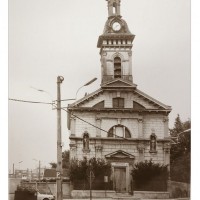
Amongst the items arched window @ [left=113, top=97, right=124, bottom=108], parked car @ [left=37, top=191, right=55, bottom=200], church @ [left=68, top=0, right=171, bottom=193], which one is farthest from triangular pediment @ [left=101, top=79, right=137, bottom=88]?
parked car @ [left=37, top=191, right=55, bottom=200]

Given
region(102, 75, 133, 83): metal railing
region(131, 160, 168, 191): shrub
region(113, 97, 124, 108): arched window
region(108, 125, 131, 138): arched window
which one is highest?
region(102, 75, 133, 83): metal railing

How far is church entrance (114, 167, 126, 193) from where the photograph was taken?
3.54m

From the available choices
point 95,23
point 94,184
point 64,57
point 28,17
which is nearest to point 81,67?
point 64,57

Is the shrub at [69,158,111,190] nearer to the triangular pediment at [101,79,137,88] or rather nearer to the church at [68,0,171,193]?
the church at [68,0,171,193]

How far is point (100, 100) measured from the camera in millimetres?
3648

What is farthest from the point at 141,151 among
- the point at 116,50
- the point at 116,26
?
the point at 116,26

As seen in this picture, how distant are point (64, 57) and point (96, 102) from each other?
573mm

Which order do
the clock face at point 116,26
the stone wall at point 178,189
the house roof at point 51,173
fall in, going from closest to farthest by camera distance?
1. the stone wall at point 178,189
2. the house roof at point 51,173
3. the clock face at point 116,26

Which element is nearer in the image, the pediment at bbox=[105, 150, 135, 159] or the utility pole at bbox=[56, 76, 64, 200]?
the utility pole at bbox=[56, 76, 64, 200]

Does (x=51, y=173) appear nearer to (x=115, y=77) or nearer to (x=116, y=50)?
(x=115, y=77)

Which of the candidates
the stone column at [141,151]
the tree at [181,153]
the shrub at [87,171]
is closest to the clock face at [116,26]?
the tree at [181,153]

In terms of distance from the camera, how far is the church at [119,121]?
142 inches

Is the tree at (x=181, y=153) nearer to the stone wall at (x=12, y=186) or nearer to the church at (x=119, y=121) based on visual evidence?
the church at (x=119, y=121)

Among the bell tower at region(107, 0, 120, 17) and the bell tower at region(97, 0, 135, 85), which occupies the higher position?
the bell tower at region(107, 0, 120, 17)
